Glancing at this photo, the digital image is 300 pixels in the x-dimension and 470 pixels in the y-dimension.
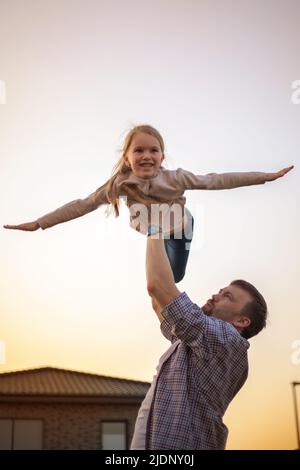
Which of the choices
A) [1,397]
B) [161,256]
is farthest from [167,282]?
[1,397]

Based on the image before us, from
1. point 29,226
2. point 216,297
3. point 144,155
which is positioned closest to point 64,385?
point 29,226

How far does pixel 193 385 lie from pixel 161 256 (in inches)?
10.9

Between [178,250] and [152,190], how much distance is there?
213mm

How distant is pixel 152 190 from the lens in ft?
6.57

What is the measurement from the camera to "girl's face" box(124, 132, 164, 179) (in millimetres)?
1991

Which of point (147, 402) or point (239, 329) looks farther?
point (239, 329)

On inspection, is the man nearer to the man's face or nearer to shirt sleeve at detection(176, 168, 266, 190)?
the man's face

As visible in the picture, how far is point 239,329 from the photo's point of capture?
60.1 inches

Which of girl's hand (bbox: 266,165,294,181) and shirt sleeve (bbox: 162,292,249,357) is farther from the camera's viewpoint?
girl's hand (bbox: 266,165,294,181)

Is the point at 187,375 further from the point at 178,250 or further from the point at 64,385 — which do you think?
the point at 64,385

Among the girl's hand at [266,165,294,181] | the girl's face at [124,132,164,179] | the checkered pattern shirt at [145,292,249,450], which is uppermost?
the girl's face at [124,132,164,179]

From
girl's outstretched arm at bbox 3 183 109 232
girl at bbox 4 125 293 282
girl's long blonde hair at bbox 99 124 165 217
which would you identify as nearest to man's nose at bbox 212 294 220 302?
girl at bbox 4 125 293 282

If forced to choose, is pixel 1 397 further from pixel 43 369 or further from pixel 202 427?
pixel 202 427

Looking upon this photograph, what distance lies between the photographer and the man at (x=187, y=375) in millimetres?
1279
